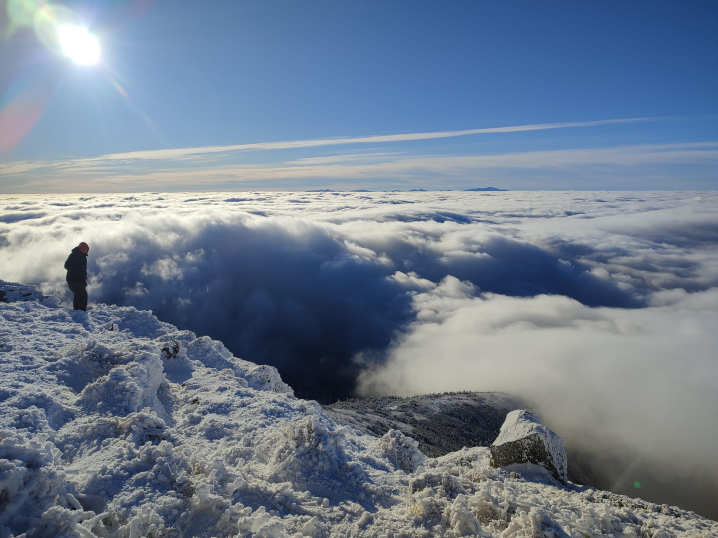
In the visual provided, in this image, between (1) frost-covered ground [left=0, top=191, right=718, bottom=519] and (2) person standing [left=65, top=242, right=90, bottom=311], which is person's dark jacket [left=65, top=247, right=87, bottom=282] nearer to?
(2) person standing [left=65, top=242, right=90, bottom=311]

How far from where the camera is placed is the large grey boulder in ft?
25.7

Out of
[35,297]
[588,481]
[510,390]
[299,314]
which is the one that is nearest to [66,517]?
[35,297]

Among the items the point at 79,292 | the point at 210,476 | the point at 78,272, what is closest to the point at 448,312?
the point at 79,292

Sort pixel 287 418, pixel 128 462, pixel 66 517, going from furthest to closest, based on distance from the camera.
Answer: pixel 287 418, pixel 128 462, pixel 66 517

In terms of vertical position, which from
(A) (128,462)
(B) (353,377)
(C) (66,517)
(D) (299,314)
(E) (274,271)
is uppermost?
(C) (66,517)

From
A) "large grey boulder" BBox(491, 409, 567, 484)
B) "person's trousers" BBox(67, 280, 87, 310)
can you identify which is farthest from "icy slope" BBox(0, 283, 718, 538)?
"person's trousers" BBox(67, 280, 87, 310)

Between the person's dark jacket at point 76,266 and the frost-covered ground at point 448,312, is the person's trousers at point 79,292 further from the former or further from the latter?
the frost-covered ground at point 448,312

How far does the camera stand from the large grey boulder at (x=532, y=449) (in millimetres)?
7820

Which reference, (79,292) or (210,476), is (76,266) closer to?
(79,292)

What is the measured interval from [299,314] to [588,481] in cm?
10721

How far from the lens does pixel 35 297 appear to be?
12680mm

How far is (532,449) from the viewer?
26.1 ft

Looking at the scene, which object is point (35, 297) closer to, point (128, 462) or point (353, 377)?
point (128, 462)

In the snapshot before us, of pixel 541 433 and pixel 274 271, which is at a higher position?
pixel 541 433
